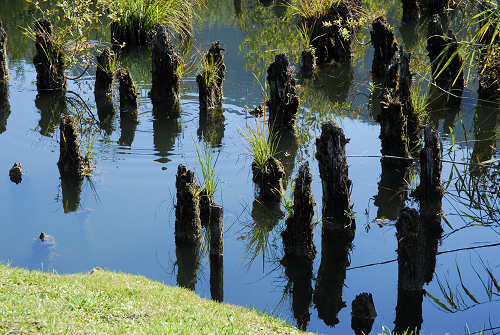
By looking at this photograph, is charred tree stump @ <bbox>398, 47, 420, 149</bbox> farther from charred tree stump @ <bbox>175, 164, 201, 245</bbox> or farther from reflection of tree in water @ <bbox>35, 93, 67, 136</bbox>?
reflection of tree in water @ <bbox>35, 93, 67, 136</bbox>

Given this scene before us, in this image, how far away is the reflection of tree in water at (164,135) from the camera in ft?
39.2

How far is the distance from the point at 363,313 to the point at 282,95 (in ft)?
20.6

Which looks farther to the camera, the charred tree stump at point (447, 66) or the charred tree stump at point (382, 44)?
the charred tree stump at point (382, 44)

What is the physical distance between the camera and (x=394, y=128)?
433 inches

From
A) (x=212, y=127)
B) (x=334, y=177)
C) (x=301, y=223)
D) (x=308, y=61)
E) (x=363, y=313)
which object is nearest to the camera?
(x=363, y=313)

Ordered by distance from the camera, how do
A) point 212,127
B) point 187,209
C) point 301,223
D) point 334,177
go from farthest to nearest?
point 212,127 → point 334,177 → point 187,209 → point 301,223

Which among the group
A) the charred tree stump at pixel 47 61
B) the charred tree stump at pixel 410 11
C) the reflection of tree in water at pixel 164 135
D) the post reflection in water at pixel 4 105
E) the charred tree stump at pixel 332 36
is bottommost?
the reflection of tree in water at pixel 164 135

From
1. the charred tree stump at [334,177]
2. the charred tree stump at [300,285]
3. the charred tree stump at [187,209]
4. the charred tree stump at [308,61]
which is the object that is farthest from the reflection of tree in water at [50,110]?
the charred tree stump at [300,285]

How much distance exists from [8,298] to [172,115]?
836 centimetres

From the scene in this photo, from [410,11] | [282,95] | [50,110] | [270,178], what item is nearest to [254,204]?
[270,178]

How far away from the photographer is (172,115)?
13930 millimetres

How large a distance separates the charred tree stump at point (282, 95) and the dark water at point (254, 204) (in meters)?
0.44

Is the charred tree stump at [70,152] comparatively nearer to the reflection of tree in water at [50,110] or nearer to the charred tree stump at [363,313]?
the reflection of tree in water at [50,110]

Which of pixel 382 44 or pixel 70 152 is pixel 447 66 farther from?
pixel 70 152
